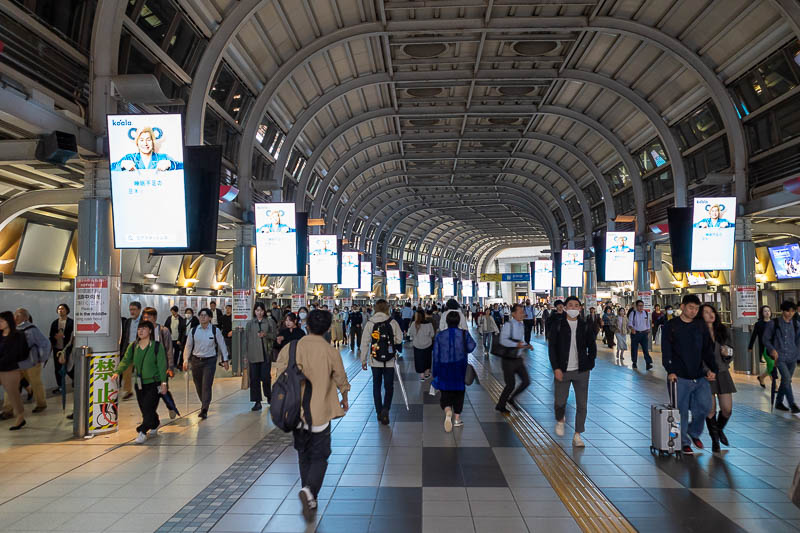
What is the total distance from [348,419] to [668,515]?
5.36 metres

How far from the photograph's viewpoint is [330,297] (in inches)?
1108

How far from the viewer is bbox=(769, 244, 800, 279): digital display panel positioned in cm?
Answer: 2150

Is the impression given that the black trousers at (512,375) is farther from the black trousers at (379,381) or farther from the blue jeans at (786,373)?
the blue jeans at (786,373)

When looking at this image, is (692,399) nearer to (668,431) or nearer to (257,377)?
(668,431)

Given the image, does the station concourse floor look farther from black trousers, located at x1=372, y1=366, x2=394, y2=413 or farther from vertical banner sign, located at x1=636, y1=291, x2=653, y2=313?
vertical banner sign, located at x1=636, y1=291, x2=653, y2=313

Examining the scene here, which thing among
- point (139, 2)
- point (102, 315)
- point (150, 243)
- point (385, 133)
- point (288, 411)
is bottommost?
point (288, 411)

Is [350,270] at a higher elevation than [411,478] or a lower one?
higher

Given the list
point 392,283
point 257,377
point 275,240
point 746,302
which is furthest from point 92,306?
point 392,283

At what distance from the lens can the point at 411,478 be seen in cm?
590

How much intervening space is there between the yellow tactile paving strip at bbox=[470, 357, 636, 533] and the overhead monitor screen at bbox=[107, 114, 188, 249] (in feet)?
18.1

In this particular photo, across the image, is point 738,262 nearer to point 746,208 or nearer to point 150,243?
point 746,208

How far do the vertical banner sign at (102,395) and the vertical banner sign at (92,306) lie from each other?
42cm

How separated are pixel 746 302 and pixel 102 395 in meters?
15.2

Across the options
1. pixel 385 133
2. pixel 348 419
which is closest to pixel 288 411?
pixel 348 419
